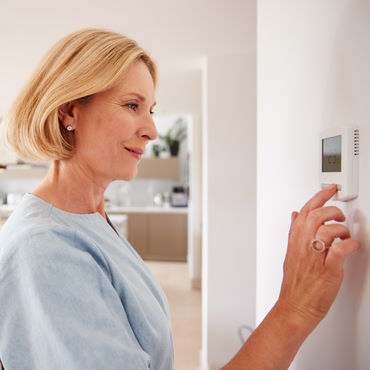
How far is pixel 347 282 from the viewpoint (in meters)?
0.61

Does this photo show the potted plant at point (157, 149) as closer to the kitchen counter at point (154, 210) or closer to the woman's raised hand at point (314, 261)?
the kitchen counter at point (154, 210)

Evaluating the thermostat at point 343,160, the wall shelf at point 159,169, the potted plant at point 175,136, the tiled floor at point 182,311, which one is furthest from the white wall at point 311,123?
the potted plant at point 175,136

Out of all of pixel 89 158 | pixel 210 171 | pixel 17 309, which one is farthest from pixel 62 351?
pixel 210 171

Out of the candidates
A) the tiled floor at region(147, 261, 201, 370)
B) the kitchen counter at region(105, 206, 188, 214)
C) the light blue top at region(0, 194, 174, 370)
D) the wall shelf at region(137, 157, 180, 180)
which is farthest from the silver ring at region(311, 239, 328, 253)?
the wall shelf at region(137, 157, 180, 180)

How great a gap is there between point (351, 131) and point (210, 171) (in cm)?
203

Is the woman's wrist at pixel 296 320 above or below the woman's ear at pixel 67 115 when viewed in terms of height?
below

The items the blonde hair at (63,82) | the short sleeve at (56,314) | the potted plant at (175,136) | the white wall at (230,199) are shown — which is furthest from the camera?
the potted plant at (175,136)

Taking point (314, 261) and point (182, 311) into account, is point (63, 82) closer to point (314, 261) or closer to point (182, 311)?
point (314, 261)

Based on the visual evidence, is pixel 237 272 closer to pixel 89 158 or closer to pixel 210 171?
pixel 210 171

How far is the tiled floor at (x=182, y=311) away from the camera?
3.09 metres

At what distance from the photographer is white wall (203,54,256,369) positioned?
8.38 ft

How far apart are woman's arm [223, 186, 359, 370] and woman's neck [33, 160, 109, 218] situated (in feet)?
1.43

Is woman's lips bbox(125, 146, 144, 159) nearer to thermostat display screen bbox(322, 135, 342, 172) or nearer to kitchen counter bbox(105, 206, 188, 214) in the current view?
thermostat display screen bbox(322, 135, 342, 172)

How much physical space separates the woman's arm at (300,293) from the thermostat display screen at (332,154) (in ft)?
0.13
